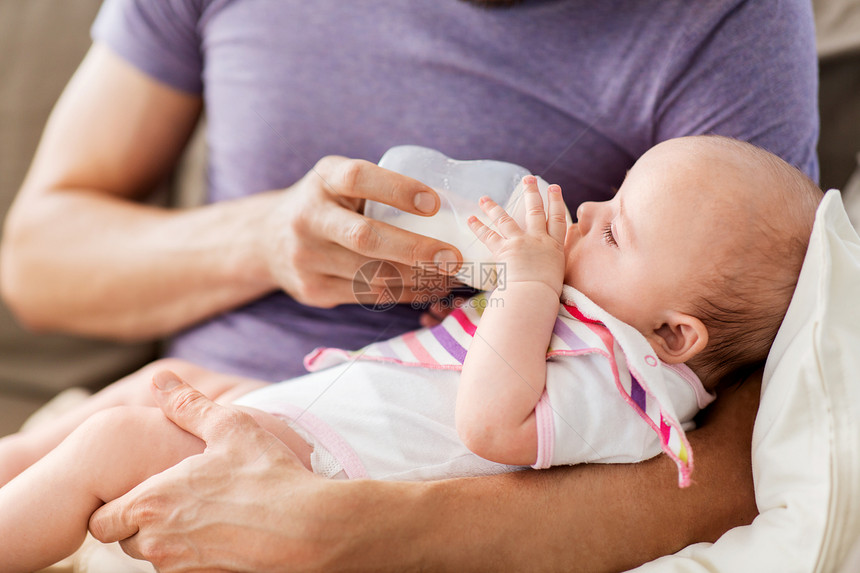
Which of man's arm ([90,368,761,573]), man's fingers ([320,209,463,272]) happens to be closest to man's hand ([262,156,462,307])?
man's fingers ([320,209,463,272])

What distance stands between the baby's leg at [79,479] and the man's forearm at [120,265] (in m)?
0.31

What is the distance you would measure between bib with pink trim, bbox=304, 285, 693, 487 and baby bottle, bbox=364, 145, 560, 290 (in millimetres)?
45

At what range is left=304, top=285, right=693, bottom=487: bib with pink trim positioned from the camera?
1.99 ft

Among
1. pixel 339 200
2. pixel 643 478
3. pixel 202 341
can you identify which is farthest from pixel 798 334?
pixel 202 341

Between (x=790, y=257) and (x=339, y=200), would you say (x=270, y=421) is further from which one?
(x=790, y=257)

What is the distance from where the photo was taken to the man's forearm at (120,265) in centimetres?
94

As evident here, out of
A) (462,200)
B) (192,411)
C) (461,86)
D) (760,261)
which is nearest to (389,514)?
(192,411)

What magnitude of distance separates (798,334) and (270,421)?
54 centimetres

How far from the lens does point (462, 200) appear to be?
2.30ft

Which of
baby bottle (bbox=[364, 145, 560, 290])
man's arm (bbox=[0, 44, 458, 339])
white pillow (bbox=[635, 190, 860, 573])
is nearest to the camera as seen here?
white pillow (bbox=[635, 190, 860, 573])

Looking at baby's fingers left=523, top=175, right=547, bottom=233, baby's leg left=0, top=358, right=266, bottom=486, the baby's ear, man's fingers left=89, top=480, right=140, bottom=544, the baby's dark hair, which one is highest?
baby's fingers left=523, top=175, right=547, bottom=233

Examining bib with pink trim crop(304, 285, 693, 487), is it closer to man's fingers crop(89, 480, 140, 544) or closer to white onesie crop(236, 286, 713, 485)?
white onesie crop(236, 286, 713, 485)

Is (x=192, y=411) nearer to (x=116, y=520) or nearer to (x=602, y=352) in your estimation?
(x=116, y=520)

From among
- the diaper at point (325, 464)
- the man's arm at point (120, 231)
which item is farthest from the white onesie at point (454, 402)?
the man's arm at point (120, 231)
